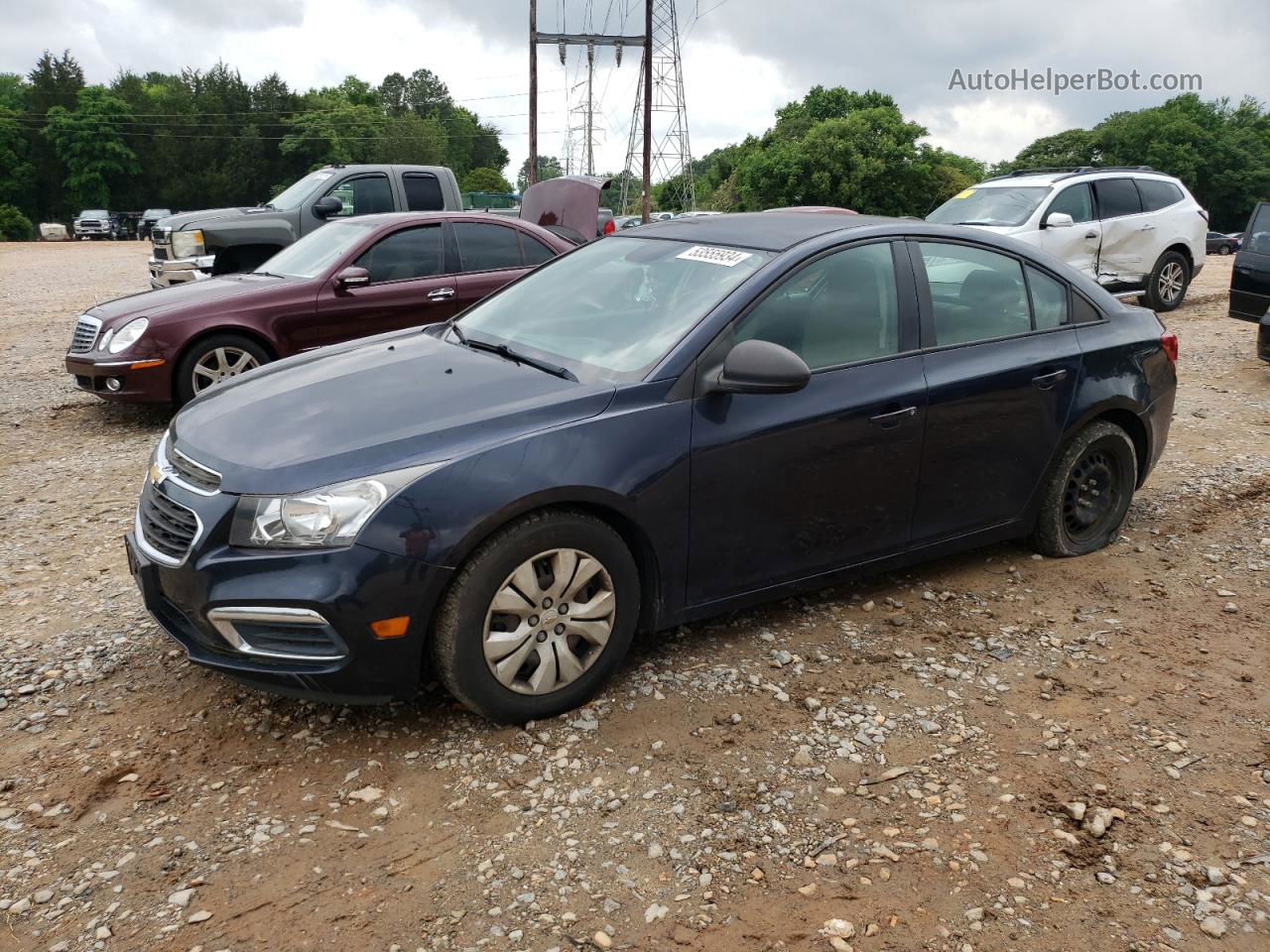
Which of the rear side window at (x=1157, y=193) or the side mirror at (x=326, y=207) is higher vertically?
the rear side window at (x=1157, y=193)

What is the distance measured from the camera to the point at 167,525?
337 centimetres

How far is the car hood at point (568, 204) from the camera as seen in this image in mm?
11266

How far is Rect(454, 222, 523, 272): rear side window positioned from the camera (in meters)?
8.44

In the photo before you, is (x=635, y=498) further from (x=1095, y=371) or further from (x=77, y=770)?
(x=1095, y=371)

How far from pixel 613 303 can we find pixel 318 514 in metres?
1.54

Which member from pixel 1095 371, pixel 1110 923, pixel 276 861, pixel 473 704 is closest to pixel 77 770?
pixel 276 861

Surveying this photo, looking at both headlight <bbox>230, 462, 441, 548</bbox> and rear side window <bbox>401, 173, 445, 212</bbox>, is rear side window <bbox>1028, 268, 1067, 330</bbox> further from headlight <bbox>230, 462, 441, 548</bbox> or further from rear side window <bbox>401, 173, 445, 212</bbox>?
rear side window <bbox>401, 173, 445, 212</bbox>

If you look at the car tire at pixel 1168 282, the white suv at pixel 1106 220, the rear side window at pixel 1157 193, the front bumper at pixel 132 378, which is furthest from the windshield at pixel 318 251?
the car tire at pixel 1168 282

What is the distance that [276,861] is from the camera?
2807 millimetres

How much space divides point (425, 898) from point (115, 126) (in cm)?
7922

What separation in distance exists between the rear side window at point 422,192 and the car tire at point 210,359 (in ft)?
18.6

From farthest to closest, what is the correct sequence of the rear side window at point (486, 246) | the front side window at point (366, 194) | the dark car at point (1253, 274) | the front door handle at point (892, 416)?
the front side window at point (366, 194) → the dark car at point (1253, 274) → the rear side window at point (486, 246) → the front door handle at point (892, 416)

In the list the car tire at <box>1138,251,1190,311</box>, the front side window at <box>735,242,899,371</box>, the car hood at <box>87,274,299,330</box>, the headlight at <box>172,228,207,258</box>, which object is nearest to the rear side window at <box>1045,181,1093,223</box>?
the car tire at <box>1138,251,1190,311</box>

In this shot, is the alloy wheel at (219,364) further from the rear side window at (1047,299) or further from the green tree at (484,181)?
the green tree at (484,181)
